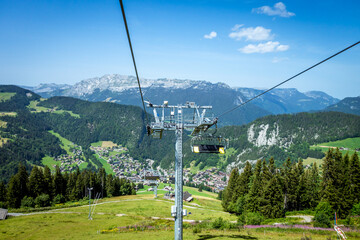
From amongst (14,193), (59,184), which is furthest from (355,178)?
(14,193)

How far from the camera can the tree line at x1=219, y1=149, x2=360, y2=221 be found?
2088 inches

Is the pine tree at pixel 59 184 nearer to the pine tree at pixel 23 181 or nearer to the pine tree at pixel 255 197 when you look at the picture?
the pine tree at pixel 23 181

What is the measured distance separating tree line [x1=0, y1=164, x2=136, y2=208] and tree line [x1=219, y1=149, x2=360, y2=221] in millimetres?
61857

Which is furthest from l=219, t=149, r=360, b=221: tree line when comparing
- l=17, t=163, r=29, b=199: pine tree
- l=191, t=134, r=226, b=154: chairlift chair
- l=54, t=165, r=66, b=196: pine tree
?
l=17, t=163, r=29, b=199: pine tree

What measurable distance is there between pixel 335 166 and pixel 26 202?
99532mm

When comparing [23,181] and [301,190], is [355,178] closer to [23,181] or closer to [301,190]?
[301,190]

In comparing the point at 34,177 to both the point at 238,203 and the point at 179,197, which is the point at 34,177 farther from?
the point at 179,197

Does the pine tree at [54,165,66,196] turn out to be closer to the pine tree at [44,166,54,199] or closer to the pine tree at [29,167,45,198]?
the pine tree at [44,166,54,199]

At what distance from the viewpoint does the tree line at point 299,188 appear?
174 ft

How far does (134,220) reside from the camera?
57719 millimetres

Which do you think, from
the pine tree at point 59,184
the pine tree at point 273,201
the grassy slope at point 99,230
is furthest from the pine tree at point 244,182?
the pine tree at point 59,184

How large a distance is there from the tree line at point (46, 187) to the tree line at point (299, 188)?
203 feet

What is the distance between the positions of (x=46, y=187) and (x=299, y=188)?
92.0 m

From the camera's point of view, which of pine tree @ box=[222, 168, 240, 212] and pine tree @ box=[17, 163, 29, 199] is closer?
pine tree @ box=[222, 168, 240, 212]
